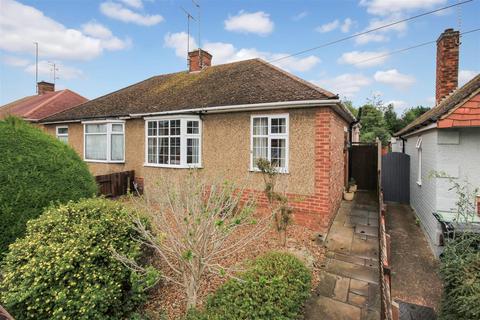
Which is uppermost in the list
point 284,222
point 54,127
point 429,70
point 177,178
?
point 429,70

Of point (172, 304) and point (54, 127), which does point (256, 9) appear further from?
point (54, 127)

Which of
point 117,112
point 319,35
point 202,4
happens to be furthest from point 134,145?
point 319,35

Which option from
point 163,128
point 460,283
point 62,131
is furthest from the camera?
point 62,131

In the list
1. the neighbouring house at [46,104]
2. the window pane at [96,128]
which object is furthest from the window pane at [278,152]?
the neighbouring house at [46,104]

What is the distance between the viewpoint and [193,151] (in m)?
9.34

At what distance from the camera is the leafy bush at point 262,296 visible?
312 centimetres

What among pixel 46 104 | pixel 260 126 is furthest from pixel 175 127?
pixel 46 104

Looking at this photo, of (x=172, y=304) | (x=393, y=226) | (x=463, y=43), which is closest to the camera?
(x=172, y=304)

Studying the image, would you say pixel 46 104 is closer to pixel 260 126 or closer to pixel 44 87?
pixel 44 87

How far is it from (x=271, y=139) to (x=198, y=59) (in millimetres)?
8842

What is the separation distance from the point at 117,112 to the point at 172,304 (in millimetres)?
9934

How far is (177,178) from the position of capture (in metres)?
9.24

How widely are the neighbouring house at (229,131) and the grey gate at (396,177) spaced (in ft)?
9.84

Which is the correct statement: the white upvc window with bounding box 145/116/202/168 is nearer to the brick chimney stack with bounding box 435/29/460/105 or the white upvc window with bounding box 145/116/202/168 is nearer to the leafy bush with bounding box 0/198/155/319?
the leafy bush with bounding box 0/198/155/319
